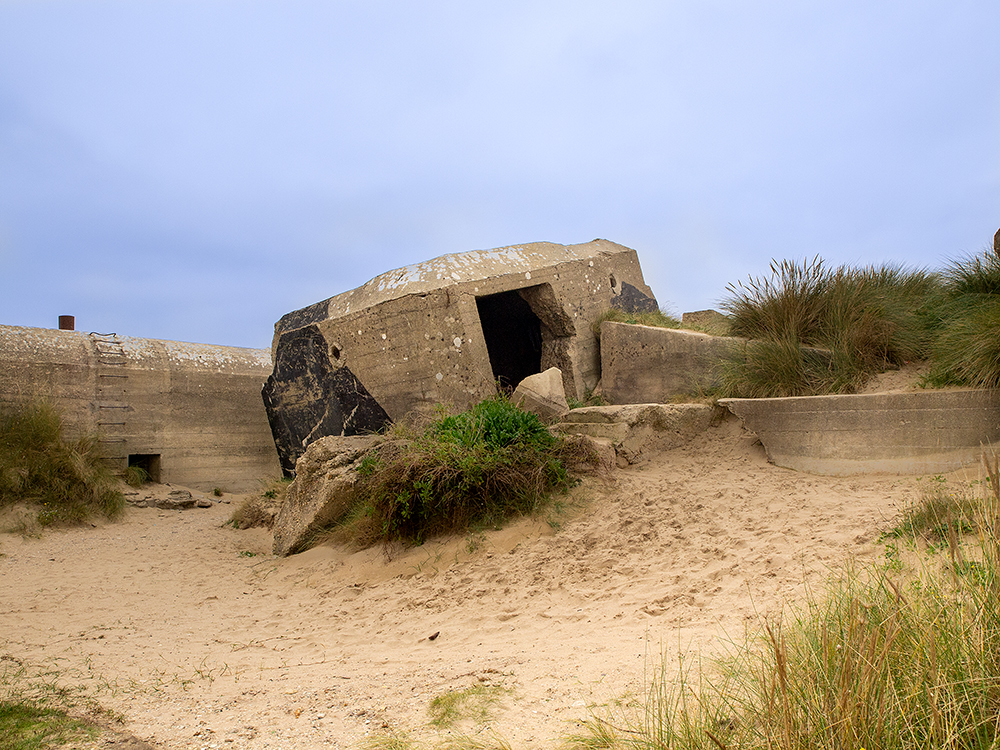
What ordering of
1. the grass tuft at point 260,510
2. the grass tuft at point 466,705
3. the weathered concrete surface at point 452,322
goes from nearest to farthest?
1. the grass tuft at point 466,705
2. the weathered concrete surface at point 452,322
3. the grass tuft at point 260,510

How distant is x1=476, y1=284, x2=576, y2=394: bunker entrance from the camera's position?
7.71m

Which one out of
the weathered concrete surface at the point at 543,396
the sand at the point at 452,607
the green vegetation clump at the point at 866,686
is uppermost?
the weathered concrete surface at the point at 543,396

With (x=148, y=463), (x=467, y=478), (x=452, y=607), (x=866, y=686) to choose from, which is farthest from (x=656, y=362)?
(x=148, y=463)

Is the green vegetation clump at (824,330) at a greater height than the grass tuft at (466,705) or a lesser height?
greater

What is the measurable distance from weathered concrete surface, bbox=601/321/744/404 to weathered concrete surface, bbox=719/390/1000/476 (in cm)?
98

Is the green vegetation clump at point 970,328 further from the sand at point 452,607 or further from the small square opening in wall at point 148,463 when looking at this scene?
the small square opening in wall at point 148,463

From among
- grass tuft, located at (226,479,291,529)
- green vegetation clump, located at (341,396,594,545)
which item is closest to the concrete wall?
grass tuft, located at (226,479,291,529)

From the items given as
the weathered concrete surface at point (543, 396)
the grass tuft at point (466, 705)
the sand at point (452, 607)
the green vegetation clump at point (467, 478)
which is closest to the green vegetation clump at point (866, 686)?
the sand at point (452, 607)

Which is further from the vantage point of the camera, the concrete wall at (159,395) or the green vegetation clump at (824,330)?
the concrete wall at (159,395)

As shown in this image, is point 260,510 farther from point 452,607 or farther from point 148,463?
point 452,607

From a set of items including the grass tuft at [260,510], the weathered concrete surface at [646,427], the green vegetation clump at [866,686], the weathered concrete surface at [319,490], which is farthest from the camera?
the grass tuft at [260,510]

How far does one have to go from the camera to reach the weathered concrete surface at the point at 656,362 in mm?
6551

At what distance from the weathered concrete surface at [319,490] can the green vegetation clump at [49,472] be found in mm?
2729

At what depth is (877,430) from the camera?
197 inches
